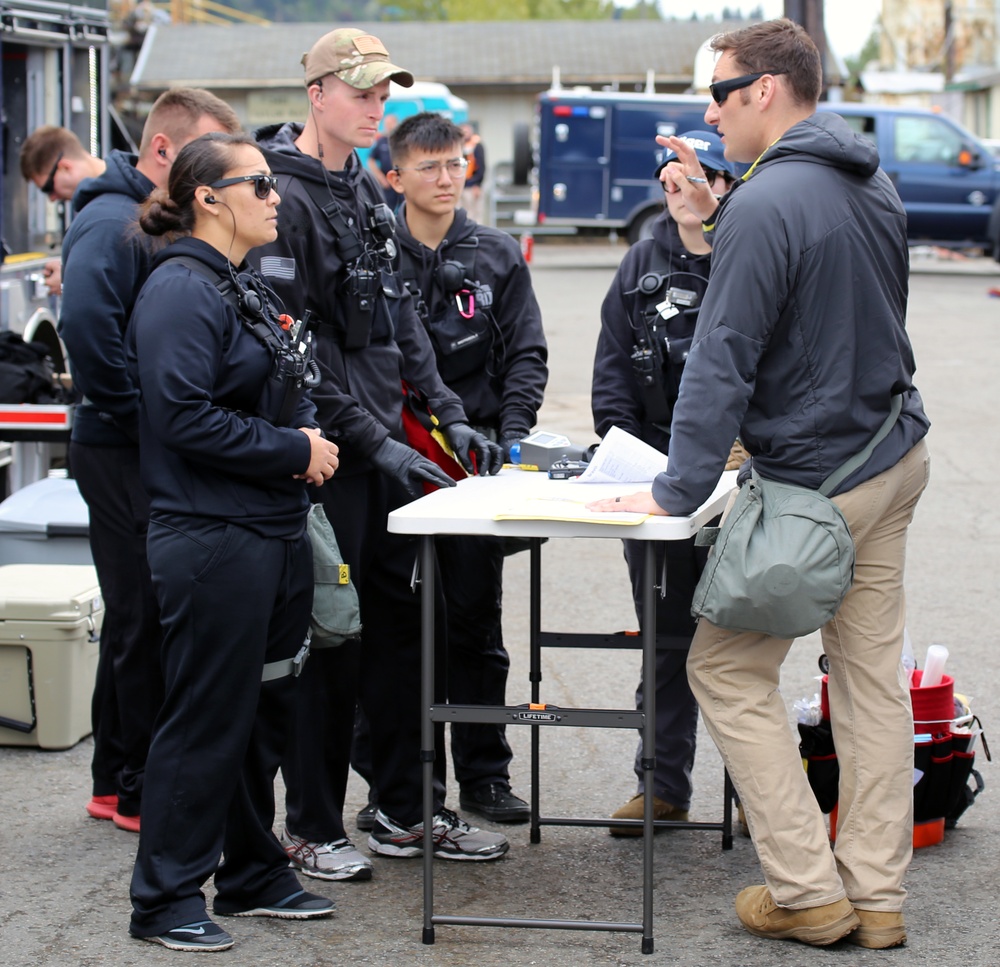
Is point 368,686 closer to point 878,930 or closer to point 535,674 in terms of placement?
point 535,674

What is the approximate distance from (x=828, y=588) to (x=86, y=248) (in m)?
2.30

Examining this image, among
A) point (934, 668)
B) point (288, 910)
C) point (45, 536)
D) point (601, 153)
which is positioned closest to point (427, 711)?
point (288, 910)

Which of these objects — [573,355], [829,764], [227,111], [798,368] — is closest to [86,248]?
[227,111]

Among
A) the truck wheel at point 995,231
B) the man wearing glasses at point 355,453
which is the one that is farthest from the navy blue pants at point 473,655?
the truck wheel at point 995,231

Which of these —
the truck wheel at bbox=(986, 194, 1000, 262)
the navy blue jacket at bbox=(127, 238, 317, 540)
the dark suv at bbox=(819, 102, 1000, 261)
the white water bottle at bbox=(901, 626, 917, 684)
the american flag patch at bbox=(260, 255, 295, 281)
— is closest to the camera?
the navy blue jacket at bbox=(127, 238, 317, 540)

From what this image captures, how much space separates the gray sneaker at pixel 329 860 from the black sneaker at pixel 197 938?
1.48 feet

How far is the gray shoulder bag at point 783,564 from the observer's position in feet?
10.9

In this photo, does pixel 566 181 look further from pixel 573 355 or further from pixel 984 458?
pixel 984 458

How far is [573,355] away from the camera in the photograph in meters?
14.4

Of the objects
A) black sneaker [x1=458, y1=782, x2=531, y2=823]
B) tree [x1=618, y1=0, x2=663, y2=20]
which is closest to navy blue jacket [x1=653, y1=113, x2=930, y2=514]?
black sneaker [x1=458, y1=782, x2=531, y2=823]

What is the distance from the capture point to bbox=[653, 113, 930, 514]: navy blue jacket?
328 centimetres

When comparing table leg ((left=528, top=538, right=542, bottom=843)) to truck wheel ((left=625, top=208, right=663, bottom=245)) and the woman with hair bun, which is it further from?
truck wheel ((left=625, top=208, right=663, bottom=245))

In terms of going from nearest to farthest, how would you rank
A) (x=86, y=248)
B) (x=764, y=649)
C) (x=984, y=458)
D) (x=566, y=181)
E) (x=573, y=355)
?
(x=764, y=649) → (x=86, y=248) → (x=984, y=458) → (x=573, y=355) → (x=566, y=181)

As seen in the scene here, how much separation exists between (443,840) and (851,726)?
1.24 m
